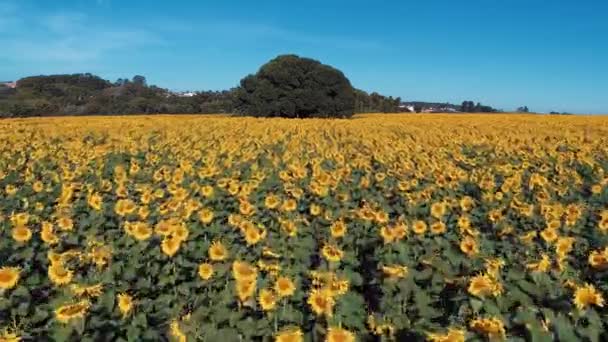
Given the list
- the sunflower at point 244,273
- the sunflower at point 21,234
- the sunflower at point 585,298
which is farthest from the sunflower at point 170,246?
the sunflower at point 585,298

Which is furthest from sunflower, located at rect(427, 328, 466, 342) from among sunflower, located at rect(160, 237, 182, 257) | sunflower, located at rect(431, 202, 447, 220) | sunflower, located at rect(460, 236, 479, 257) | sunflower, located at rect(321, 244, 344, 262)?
sunflower, located at rect(431, 202, 447, 220)

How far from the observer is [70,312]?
3041 mm

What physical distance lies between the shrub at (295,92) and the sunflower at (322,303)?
3790 centimetres

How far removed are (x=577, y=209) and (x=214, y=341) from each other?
157 inches

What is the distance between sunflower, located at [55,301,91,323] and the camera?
3.01 metres

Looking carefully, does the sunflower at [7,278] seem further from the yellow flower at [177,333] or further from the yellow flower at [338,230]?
the yellow flower at [338,230]

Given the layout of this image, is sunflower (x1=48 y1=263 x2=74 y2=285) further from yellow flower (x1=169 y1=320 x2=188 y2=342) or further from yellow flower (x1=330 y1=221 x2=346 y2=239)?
yellow flower (x1=330 y1=221 x2=346 y2=239)

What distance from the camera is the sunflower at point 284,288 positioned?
3.42m

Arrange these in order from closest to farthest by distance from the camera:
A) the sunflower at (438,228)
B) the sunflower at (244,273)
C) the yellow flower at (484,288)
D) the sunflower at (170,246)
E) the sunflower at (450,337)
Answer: the sunflower at (450,337) → the yellow flower at (484,288) → the sunflower at (244,273) → the sunflower at (170,246) → the sunflower at (438,228)

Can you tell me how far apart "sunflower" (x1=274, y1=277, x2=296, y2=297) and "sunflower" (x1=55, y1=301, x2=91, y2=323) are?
3.60ft

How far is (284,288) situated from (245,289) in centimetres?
24

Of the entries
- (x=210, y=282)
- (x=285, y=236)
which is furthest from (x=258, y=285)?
(x=285, y=236)

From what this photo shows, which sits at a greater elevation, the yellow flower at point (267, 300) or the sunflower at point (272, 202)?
the sunflower at point (272, 202)

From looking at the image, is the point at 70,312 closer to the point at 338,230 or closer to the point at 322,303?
the point at 322,303
